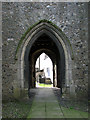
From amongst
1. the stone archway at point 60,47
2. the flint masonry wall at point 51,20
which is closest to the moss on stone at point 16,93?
the flint masonry wall at point 51,20

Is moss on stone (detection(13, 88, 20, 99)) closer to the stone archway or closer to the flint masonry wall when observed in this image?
the flint masonry wall

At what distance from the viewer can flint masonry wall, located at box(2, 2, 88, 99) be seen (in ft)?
18.0

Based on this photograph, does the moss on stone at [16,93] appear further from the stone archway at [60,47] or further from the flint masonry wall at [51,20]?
the stone archway at [60,47]

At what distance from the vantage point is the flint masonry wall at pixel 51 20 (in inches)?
216

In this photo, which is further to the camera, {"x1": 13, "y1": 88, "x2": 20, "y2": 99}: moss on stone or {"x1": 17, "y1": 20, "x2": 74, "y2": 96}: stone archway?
{"x1": 17, "y1": 20, "x2": 74, "y2": 96}: stone archway

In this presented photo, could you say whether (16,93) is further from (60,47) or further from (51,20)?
(51,20)

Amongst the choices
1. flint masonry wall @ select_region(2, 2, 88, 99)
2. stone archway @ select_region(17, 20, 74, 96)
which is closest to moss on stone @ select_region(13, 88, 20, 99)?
flint masonry wall @ select_region(2, 2, 88, 99)

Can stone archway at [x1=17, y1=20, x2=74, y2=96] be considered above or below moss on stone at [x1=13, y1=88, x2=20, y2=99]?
above

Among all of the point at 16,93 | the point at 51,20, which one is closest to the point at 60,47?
the point at 51,20

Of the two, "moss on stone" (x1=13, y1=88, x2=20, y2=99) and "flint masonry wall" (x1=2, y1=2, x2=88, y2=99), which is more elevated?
"flint masonry wall" (x1=2, y1=2, x2=88, y2=99)

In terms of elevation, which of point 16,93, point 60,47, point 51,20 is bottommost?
point 16,93

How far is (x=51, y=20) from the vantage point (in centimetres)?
568

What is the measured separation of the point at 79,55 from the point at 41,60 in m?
21.2

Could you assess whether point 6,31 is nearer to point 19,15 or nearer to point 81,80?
point 19,15
